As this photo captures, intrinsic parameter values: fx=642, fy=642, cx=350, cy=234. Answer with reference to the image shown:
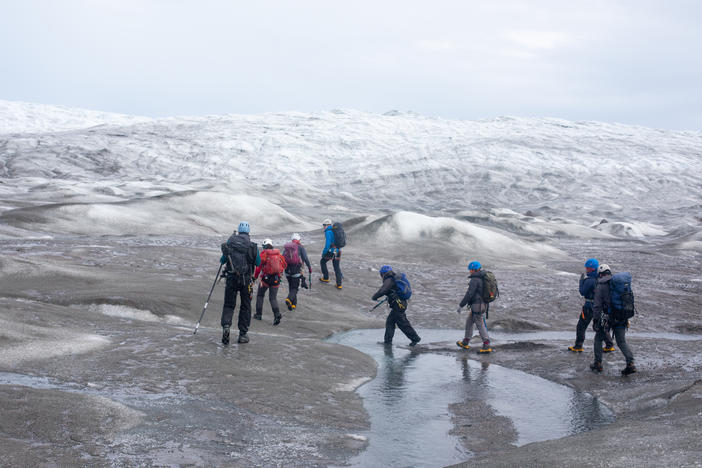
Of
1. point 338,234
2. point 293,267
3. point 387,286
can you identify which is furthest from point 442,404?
Answer: point 338,234

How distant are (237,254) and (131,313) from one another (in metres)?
4.05

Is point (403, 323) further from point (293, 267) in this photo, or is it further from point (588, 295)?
point (588, 295)

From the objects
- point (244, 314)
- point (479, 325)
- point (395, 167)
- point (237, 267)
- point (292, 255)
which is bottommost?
point (479, 325)

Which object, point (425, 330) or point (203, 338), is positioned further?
point (425, 330)

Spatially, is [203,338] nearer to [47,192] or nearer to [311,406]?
[311,406]

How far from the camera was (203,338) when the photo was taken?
10750 mm

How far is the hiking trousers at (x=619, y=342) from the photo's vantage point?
1039cm

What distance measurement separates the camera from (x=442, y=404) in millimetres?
8938

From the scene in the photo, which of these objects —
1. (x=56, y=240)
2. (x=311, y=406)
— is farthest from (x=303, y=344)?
(x=56, y=240)

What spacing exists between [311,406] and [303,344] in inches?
133

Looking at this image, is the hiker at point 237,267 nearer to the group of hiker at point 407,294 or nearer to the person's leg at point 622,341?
the group of hiker at point 407,294

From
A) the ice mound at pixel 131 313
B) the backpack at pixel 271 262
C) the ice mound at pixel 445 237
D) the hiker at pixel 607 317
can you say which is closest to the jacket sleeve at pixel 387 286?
the backpack at pixel 271 262

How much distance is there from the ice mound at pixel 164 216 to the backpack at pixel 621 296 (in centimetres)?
2717

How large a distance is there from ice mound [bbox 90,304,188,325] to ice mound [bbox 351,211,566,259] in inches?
756
